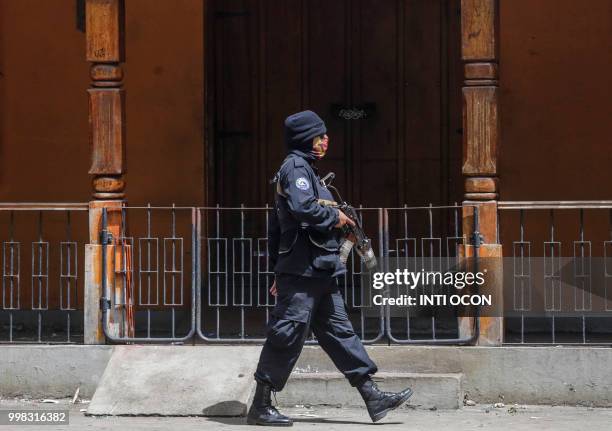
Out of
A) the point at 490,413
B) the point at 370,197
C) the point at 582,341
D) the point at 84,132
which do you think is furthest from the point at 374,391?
the point at 84,132

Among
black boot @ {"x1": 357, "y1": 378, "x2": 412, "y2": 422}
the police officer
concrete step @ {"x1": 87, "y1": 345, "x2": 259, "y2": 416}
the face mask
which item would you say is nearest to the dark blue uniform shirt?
the police officer

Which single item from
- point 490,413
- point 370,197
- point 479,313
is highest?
point 370,197

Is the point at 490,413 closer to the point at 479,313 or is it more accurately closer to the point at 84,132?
the point at 479,313

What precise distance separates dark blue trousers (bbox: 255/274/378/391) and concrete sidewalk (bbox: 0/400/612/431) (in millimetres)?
418

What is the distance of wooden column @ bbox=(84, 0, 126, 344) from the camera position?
35.7 feet

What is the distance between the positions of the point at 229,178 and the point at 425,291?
3043 mm

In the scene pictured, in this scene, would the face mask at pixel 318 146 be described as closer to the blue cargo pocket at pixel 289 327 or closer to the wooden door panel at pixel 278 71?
the blue cargo pocket at pixel 289 327

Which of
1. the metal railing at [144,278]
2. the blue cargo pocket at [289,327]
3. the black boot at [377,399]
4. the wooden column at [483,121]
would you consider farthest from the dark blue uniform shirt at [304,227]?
the wooden column at [483,121]

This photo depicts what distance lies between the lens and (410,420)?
977 centimetres

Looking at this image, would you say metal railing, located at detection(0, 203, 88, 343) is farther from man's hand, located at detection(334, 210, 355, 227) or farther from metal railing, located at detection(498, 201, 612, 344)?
man's hand, located at detection(334, 210, 355, 227)

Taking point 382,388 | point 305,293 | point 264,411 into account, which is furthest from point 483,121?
point 264,411

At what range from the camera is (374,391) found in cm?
929

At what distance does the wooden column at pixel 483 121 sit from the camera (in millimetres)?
10625

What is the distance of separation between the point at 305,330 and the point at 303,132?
1.25m
